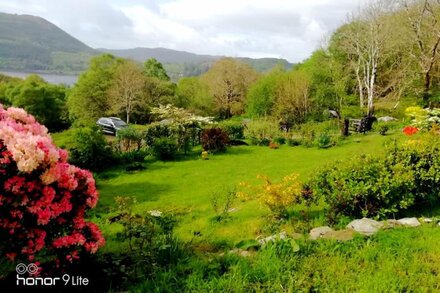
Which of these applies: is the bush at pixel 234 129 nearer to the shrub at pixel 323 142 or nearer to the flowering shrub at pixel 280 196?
the shrub at pixel 323 142

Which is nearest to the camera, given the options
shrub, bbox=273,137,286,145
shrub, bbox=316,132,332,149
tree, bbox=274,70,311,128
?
shrub, bbox=316,132,332,149

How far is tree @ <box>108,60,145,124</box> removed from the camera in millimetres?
42688

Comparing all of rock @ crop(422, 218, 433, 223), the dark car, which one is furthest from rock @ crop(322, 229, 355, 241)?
the dark car

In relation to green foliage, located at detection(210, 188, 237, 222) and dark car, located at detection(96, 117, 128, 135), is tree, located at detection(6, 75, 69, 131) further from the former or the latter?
green foliage, located at detection(210, 188, 237, 222)

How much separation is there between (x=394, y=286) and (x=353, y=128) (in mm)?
23535

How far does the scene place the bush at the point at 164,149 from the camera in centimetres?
→ 1999

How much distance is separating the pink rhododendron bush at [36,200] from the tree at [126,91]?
130ft

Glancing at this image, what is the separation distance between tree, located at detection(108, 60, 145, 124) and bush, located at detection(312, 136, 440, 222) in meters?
37.8

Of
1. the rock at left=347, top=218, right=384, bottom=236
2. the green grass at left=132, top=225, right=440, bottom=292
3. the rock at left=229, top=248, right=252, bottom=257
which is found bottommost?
the rock at left=229, top=248, right=252, bottom=257

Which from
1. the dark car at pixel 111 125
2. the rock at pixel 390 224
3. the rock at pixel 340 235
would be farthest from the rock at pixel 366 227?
the dark car at pixel 111 125

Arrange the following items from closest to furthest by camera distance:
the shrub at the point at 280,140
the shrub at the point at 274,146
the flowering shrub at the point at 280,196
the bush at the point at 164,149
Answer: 1. the flowering shrub at the point at 280,196
2. the bush at the point at 164,149
3. the shrub at the point at 274,146
4. the shrub at the point at 280,140

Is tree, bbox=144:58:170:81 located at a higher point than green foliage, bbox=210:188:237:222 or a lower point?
higher

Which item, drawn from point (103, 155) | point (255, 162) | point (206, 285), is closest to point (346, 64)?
point (255, 162)

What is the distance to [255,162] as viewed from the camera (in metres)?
18.3
